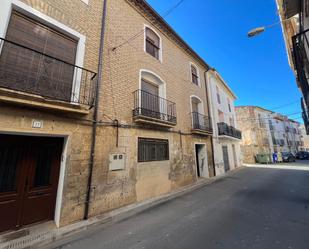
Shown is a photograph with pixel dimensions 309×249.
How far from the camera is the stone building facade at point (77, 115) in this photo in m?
3.50

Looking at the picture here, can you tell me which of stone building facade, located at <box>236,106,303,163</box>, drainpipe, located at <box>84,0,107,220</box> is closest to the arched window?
drainpipe, located at <box>84,0,107,220</box>

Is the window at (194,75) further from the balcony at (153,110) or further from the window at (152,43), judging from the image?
the balcony at (153,110)

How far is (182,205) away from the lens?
17.4ft

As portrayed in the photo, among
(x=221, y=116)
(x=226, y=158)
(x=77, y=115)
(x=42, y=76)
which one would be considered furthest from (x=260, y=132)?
(x=42, y=76)

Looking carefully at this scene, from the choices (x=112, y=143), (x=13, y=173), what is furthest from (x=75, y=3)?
(x=13, y=173)

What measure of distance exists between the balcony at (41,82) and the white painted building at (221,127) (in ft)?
33.8

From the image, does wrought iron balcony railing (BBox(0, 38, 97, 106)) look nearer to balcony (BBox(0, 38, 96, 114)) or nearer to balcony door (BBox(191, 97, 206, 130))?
balcony (BBox(0, 38, 96, 114))

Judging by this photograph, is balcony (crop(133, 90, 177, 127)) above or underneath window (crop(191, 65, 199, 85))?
underneath

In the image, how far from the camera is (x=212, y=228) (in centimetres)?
360

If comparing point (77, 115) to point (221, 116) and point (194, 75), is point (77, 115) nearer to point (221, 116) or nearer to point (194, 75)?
point (194, 75)

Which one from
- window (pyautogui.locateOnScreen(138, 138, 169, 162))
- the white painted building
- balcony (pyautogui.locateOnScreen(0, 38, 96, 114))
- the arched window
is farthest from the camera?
the white painted building

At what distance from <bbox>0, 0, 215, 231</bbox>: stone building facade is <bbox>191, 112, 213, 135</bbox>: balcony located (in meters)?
2.32

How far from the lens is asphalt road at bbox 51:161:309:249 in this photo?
119 inches

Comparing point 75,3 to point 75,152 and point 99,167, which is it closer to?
point 75,152
